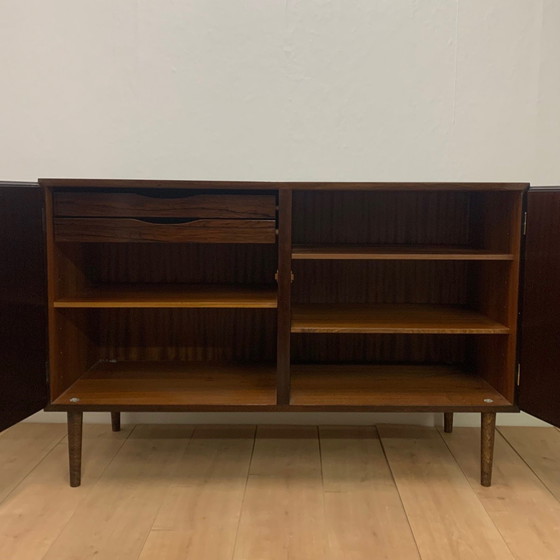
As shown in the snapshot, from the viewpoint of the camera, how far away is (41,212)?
132 cm

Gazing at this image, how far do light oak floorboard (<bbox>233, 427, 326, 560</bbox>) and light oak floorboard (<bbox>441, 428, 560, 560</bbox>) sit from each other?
1.30 feet

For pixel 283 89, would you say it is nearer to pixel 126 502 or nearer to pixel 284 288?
pixel 284 288

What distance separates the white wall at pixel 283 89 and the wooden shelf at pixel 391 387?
0.58 metres

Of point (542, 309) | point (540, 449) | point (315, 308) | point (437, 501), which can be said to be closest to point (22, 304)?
point (315, 308)

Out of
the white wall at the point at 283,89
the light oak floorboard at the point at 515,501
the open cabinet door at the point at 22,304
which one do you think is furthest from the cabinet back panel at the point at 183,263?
the light oak floorboard at the point at 515,501

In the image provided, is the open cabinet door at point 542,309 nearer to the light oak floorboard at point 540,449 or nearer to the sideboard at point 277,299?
the sideboard at point 277,299

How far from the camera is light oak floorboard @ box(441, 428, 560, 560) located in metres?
1.17

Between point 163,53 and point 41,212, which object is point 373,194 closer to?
point 163,53

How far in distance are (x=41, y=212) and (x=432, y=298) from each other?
3.63ft

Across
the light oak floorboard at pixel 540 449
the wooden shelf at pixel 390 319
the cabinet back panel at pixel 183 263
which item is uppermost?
the cabinet back panel at pixel 183 263

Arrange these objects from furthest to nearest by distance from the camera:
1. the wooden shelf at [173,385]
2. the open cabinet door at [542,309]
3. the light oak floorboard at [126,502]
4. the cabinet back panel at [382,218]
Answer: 1. the cabinet back panel at [382,218]
2. the wooden shelf at [173,385]
3. the open cabinet door at [542,309]
4. the light oak floorboard at [126,502]

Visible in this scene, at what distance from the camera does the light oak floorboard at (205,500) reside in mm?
1145

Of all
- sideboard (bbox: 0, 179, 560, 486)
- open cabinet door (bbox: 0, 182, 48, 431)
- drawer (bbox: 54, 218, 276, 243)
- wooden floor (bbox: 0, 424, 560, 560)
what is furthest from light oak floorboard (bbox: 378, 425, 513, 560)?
open cabinet door (bbox: 0, 182, 48, 431)

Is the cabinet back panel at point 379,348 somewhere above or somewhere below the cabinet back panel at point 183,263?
below
